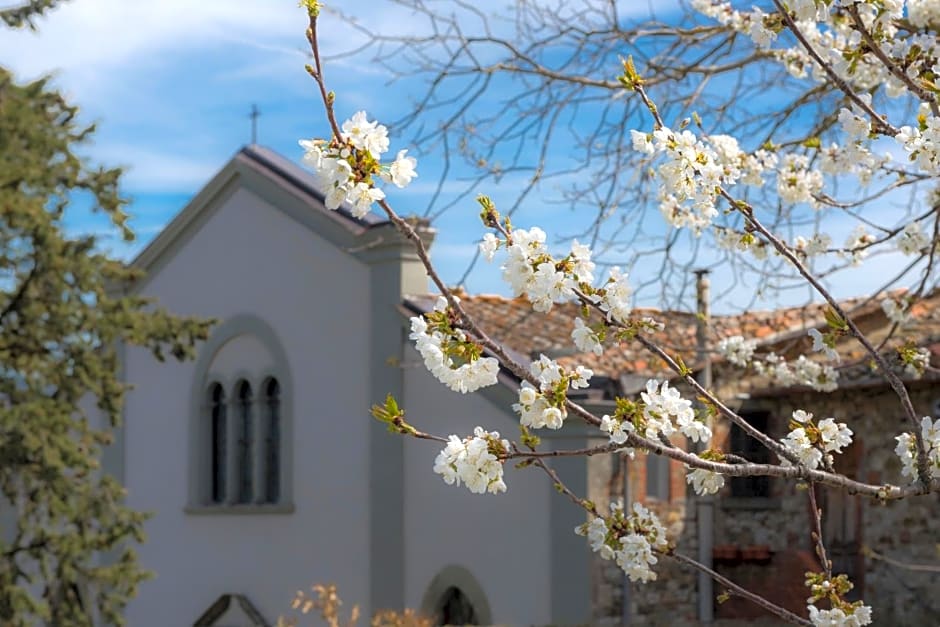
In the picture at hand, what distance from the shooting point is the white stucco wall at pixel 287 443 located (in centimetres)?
1389

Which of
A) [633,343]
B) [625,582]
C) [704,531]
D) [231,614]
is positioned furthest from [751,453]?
[231,614]

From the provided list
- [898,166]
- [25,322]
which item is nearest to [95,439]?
[25,322]

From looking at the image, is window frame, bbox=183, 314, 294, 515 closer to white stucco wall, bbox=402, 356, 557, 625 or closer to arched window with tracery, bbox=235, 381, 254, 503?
arched window with tracery, bbox=235, 381, 254, 503

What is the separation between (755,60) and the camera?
879cm

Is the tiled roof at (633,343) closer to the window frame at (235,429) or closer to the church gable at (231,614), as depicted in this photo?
the window frame at (235,429)

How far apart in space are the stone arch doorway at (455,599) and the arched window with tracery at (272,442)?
2.82 meters

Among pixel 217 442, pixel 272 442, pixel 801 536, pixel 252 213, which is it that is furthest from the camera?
pixel 217 442

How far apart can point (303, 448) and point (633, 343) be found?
3.68m

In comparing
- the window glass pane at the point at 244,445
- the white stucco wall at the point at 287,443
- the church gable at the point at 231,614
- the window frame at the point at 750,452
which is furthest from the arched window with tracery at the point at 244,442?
the window frame at the point at 750,452

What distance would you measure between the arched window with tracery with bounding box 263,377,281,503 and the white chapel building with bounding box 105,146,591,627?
0.07 ft

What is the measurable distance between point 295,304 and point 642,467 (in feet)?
14.7

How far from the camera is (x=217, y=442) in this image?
1611 centimetres

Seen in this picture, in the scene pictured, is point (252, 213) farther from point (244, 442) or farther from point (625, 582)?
point (625, 582)

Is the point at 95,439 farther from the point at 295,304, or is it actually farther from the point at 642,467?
the point at 642,467
